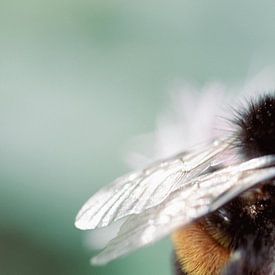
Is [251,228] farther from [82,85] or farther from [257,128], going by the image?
[82,85]

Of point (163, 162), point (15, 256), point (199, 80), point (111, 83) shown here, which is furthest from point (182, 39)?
point (163, 162)

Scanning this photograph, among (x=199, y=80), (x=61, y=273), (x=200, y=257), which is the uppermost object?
(x=199, y=80)

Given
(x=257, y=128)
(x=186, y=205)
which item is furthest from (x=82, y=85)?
(x=186, y=205)

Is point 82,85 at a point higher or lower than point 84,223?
higher

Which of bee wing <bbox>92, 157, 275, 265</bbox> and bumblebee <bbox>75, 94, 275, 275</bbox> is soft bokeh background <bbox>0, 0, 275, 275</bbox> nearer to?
bumblebee <bbox>75, 94, 275, 275</bbox>

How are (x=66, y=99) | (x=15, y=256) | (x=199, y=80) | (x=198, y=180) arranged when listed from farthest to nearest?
(x=66, y=99) < (x=15, y=256) < (x=199, y=80) < (x=198, y=180)

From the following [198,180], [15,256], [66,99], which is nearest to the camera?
[198,180]

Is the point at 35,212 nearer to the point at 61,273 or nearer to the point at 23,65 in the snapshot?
the point at 61,273

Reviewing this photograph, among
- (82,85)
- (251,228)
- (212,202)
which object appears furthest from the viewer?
(82,85)
